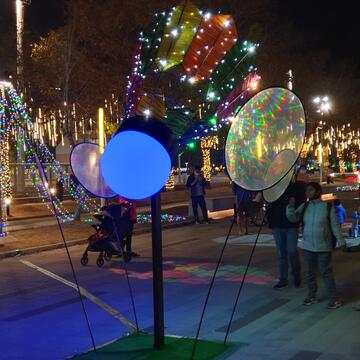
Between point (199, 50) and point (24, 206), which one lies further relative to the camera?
point (24, 206)

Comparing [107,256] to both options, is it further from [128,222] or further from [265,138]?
[265,138]

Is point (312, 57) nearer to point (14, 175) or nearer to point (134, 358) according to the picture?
point (14, 175)

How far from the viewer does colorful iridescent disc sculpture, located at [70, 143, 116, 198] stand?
638 centimetres

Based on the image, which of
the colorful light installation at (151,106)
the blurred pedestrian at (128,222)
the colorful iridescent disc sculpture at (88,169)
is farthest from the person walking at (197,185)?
the colorful light installation at (151,106)

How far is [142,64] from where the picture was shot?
6078 mm

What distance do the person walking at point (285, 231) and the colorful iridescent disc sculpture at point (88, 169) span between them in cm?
308

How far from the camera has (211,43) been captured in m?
6.00

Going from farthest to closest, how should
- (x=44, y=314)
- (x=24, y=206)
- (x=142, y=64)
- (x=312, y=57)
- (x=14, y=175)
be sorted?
(x=312, y=57), (x=14, y=175), (x=24, y=206), (x=44, y=314), (x=142, y=64)

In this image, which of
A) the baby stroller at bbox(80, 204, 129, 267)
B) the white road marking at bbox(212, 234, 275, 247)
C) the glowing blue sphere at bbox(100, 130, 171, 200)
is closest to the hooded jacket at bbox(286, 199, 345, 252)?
the glowing blue sphere at bbox(100, 130, 171, 200)

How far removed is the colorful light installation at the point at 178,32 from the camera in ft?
19.3

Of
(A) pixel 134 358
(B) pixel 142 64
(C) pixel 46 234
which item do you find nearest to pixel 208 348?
(A) pixel 134 358

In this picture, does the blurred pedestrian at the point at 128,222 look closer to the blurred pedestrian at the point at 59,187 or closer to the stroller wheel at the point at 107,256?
the stroller wheel at the point at 107,256

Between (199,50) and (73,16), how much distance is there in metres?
16.1

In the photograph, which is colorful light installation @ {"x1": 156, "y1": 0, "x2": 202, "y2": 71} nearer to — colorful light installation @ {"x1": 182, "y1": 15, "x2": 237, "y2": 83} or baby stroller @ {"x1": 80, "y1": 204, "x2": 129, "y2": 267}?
colorful light installation @ {"x1": 182, "y1": 15, "x2": 237, "y2": 83}
